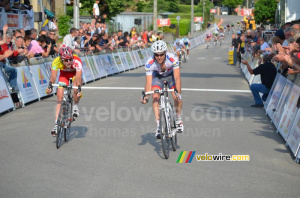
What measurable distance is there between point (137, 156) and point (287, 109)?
3508mm

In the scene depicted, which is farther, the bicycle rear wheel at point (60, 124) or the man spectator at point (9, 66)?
the man spectator at point (9, 66)

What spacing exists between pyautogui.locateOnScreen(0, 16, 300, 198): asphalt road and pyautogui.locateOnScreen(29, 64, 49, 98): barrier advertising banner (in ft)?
4.93

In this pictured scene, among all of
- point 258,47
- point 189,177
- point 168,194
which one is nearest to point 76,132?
point 189,177

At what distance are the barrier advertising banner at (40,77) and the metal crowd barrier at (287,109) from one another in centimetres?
715

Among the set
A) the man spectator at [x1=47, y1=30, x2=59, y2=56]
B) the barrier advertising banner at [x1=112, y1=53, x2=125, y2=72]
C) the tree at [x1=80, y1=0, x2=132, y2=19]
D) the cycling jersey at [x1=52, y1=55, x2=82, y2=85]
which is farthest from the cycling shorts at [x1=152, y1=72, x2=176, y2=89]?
the tree at [x1=80, y1=0, x2=132, y2=19]

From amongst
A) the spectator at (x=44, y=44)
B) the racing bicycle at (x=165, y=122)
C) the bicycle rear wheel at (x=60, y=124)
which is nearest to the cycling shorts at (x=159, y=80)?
the racing bicycle at (x=165, y=122)

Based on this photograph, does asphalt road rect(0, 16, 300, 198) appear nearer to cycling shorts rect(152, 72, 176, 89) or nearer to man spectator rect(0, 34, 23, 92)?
man spectator rect(0, 34, 23, 92)

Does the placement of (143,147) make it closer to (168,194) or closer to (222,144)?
(222,144)

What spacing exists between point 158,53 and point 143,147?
68.3 inches

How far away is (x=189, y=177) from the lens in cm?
748

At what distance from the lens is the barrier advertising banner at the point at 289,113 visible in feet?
32.8

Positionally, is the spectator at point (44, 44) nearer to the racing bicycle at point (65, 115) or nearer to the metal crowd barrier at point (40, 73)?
the metal crowd barrier at point (40, 73)

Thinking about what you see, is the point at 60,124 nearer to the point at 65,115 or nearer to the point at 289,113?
the point at 65,115

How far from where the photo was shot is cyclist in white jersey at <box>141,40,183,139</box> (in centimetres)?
912
